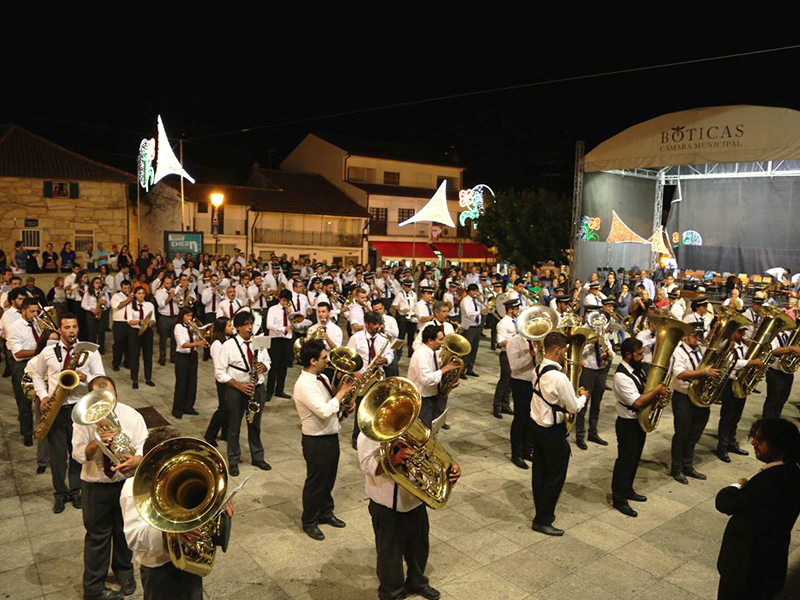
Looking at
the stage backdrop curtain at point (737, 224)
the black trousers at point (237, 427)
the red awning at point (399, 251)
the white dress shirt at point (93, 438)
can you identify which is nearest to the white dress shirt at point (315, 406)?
the white dress shirt at point (93, 438)

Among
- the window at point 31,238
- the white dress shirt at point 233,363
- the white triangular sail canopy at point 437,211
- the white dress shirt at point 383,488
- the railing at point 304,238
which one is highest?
the white triangular sail canopy at point 437,211

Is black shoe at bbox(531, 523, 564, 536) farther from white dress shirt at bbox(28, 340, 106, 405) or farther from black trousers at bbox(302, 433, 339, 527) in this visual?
white dress shirt at bbox(28, 340, 106, 405)

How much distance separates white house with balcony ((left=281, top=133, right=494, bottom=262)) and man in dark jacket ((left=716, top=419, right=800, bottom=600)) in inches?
1589

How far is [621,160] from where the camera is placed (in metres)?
22.7

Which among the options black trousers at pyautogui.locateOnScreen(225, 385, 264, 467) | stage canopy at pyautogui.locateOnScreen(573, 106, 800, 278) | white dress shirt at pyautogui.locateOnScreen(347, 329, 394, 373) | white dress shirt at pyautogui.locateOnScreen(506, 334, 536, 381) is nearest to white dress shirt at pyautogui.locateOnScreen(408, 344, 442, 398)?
white dress shirt at pyautogui.locateOnScreen(347, 329, 394, 373)

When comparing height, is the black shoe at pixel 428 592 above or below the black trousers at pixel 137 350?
below

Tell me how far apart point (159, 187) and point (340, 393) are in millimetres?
35620

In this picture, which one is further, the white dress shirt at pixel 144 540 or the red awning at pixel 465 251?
the red awning at pixel 465 251

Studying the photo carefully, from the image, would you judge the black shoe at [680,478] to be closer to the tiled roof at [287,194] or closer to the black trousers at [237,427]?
the black trousers at [237,427]

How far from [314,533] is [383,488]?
5.64ft

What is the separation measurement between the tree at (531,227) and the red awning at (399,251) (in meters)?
8.39

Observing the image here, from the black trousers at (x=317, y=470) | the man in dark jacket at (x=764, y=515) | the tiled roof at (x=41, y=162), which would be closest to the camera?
the man in dark jacket at (x=764, y=515)

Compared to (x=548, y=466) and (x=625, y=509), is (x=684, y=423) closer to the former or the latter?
(x=625, y=509)

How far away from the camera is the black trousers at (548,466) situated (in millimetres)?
6008
